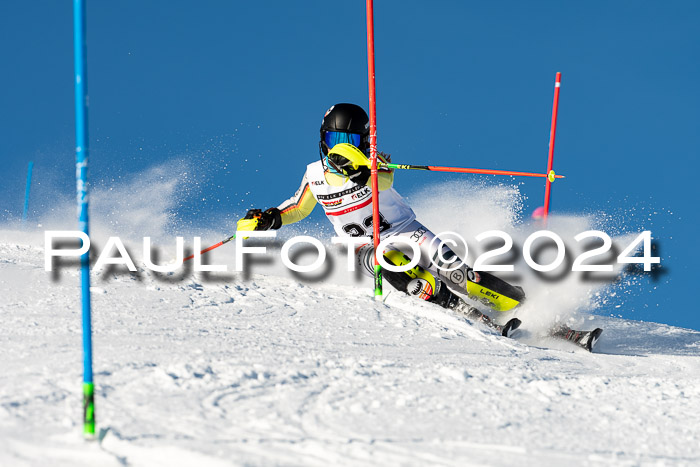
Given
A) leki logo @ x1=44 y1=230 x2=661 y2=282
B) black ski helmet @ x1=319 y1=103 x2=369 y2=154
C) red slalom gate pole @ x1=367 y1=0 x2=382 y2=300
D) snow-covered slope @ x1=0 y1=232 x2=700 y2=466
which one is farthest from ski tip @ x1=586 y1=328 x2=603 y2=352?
black ski helmet @ x1=319 y1=103 x2=369 y2=154

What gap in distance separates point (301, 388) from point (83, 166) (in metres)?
1.26

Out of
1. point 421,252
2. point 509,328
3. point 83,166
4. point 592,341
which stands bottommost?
point 592,341

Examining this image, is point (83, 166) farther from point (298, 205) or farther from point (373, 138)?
point (298, 205)

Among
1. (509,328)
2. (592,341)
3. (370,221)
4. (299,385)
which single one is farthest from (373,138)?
(299,385)

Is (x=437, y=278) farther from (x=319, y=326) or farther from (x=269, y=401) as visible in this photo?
(x=269, y=401)

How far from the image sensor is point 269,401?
2.67 meters

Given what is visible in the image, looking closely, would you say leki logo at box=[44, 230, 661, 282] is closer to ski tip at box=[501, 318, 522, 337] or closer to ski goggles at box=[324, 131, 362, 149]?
ski tip at box=[501, 318, 522, 337]

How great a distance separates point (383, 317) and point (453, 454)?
245cm

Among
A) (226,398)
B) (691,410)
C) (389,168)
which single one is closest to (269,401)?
(226,398)

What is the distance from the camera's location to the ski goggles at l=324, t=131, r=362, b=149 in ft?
19.2

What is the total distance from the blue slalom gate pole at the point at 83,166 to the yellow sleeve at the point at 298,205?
4.08 metres

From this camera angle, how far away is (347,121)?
583cm
